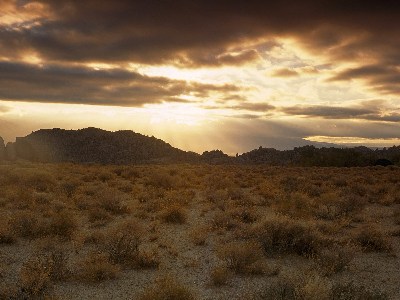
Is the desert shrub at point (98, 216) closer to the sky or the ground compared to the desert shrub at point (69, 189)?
closer to the ground

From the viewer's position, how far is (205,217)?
1628 cm

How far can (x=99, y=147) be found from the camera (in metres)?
107

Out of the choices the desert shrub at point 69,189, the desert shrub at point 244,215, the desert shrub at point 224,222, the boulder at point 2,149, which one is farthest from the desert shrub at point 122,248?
the boulder at point 2,149

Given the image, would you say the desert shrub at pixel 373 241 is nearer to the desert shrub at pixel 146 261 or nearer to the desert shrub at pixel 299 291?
the desert shrub at pixel 299 291

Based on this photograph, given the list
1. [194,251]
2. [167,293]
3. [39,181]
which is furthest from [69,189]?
[167,293]

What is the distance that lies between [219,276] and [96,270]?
286cm

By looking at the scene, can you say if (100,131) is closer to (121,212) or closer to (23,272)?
(121,212)

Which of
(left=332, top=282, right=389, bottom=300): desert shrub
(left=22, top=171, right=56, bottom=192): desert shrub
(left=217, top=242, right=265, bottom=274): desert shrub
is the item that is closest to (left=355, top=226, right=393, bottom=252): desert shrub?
(left=217, top=242, right=265, bottom=274): desert shrub

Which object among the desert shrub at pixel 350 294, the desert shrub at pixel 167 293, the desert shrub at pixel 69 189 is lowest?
the desert shrub at pixel 167 293

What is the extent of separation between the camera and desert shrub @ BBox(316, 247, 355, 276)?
959 centimetres

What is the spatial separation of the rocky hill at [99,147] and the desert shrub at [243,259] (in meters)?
84.2

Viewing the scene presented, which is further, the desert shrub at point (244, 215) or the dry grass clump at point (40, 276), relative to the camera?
the desert shrub at point (244, 215)

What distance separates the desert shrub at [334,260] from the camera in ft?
31.4

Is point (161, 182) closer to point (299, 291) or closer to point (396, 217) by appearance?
point (396, 217)
